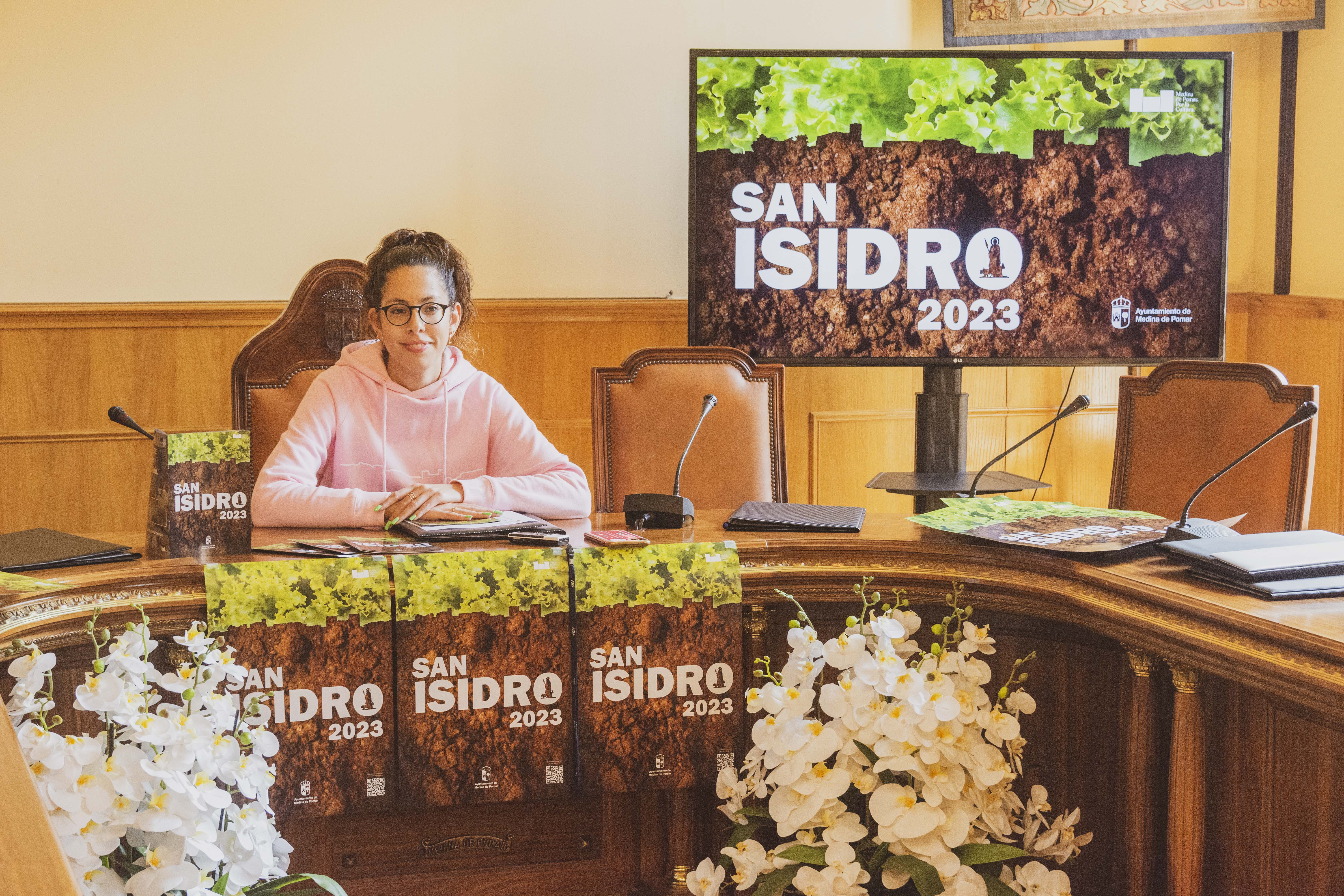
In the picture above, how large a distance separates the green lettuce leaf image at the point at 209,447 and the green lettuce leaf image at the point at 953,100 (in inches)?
75.8

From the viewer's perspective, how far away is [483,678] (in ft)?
5.36

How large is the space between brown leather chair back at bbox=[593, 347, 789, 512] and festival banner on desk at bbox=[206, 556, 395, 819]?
1.04m

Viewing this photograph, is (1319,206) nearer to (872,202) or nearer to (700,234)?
(872,202)

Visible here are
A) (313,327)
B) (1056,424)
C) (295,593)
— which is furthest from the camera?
(1056,424)

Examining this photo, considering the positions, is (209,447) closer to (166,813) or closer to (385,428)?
(166,813)

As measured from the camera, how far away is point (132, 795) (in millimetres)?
1324

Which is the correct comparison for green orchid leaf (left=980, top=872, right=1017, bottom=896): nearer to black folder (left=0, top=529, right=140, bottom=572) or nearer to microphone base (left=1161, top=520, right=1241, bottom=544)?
microphone base (left=1161, top=520, right=1241, bottom=544)

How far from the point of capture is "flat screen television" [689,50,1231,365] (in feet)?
10.7

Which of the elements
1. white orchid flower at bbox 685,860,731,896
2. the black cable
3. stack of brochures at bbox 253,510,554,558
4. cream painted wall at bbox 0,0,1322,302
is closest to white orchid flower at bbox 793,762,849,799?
white orchid flower at bbox 685,860,731,896

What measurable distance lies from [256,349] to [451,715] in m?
1.66

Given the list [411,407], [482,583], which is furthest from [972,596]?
[411,407]

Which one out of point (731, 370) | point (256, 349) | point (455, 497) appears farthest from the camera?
point (256, 349)

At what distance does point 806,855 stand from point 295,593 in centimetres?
74

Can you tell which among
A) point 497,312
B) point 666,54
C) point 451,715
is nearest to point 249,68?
point 497,312
